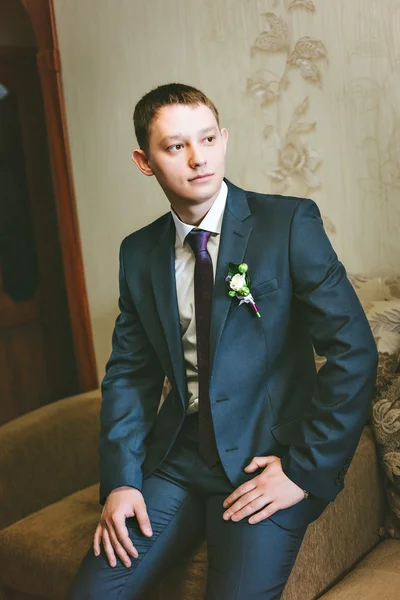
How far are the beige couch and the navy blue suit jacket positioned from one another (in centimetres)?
21

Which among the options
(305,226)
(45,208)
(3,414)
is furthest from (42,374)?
(305,226)

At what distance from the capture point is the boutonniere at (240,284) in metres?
1.69

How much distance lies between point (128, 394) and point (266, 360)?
0.40 m

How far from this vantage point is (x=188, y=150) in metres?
1.74

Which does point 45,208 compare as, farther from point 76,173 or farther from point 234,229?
point 234,229

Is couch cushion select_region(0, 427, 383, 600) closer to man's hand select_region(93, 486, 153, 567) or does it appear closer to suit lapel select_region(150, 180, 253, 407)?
man's hand select_region(93, 486, 153, 567)

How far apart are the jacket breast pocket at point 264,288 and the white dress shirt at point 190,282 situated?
5.3 inches

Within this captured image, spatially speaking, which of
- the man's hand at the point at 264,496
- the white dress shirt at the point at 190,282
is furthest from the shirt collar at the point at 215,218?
the man's hand at the point at 264,496

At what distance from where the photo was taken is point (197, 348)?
5.82ft

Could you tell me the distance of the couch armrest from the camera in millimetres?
2445

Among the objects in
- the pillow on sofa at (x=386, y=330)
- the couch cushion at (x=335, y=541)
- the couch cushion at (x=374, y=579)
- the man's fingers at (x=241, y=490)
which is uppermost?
the pillow on sofa at (x=386, y=330)

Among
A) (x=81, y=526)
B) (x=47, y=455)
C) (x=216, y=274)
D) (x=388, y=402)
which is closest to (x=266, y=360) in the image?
(x=216, y=274)

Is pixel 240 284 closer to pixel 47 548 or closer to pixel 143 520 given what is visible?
pixel 143 520

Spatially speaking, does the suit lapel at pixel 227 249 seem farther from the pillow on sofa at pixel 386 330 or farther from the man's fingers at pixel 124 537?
the pillow on sofa at pixel 386 330
